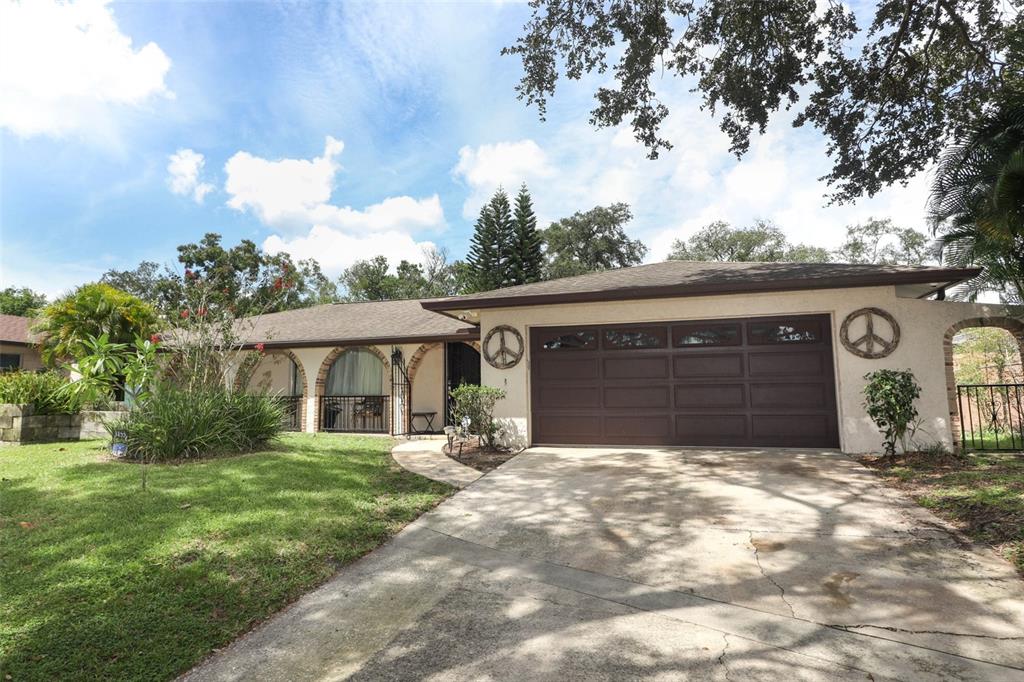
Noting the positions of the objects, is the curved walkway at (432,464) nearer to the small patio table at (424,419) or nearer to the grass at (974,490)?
the small patio table at (424,419)

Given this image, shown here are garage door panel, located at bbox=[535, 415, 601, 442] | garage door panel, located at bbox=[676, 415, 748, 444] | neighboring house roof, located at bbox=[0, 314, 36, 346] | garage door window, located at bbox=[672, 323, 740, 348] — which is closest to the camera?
garage door panel, located at bbox=[676, 415, 748, 444]

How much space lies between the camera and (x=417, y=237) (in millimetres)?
41438

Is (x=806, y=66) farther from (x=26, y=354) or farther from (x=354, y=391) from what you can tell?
(x=26, y=354)

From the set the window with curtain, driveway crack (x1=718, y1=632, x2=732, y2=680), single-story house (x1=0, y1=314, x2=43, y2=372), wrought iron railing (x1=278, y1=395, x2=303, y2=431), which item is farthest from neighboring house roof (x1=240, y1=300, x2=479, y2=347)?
single-story house (x1=0, y1=314, x2=43, y2=372)

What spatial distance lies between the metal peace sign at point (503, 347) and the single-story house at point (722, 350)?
0.02m

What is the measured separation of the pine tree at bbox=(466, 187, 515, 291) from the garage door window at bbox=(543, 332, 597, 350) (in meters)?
23.2

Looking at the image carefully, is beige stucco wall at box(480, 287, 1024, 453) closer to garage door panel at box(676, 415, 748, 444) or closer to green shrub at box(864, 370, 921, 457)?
green shrub at box(864, 370, 921, 457)

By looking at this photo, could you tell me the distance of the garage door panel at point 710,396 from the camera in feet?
27.8

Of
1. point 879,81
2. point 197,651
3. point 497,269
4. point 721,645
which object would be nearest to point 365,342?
point 197,651

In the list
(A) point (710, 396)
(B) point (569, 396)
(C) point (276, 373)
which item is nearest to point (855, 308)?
(A) point (710, 396)

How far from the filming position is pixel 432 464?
7.83 m

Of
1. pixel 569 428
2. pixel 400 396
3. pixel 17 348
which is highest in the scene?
pixel 17 348

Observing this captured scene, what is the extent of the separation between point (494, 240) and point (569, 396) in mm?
24819

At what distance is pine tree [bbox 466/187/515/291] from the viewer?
32594mm
